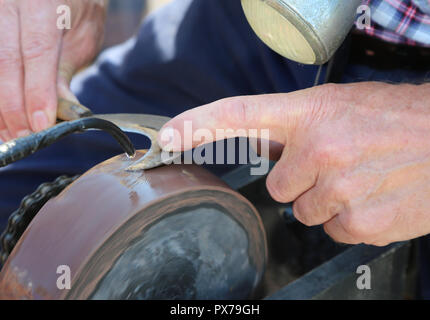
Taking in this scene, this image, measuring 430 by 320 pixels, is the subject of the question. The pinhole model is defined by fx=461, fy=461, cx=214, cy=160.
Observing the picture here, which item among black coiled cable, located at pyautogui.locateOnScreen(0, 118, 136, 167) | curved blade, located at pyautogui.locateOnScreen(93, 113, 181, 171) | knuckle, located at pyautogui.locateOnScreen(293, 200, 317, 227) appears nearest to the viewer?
black coiled cable, located at pyautogui.locateOnScreen(0, 118, 136, 167)

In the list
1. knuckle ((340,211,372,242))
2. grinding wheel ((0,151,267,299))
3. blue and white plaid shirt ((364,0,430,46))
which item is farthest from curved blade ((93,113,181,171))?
blue and white plaid shirt ((364,0,430,46))

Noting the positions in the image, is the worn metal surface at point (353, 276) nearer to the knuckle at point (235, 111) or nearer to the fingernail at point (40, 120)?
the knuckle at point (235, 111)

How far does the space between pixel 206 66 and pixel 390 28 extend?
0.44 m

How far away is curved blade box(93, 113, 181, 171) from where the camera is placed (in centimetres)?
66

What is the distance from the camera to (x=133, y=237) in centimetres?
61

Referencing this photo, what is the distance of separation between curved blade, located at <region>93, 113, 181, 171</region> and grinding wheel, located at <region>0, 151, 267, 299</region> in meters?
0.02

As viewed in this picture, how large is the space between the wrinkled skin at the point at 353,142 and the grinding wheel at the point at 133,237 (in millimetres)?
82

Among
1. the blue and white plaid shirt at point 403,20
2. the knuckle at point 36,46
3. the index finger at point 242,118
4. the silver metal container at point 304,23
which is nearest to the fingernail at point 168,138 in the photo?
the index finger at point 242,118

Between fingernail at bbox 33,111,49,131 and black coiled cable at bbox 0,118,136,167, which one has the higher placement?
black coiled cable at bbox 0,118,136,167

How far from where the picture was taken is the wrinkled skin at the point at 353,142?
0.68 meters

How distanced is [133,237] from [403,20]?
592 mm

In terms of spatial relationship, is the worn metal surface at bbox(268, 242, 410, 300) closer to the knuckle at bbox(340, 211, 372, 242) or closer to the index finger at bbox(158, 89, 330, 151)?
the knuckle at bbox(340, 211, 372, 242)

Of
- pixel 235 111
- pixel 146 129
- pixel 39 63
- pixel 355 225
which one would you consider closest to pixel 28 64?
pixel 39 63

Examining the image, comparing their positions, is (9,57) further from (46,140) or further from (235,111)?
(235,111)
